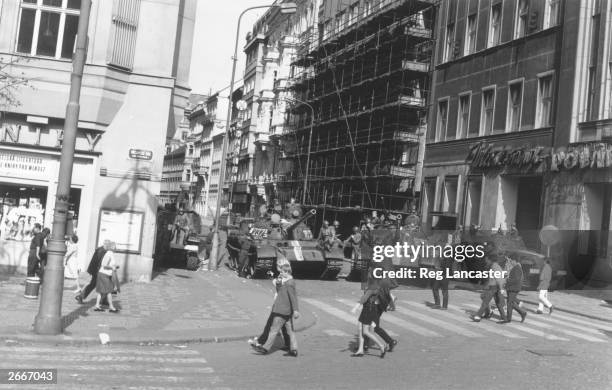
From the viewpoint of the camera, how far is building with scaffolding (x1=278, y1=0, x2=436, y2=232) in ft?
133

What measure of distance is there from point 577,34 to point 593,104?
100.0 inches

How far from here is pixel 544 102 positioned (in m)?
27.6

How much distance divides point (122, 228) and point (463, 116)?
61.9ft

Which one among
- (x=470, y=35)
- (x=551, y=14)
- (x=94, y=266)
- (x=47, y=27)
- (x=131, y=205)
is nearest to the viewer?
(x=94, y=266)

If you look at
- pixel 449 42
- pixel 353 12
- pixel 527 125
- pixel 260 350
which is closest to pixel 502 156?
pixel 527 125

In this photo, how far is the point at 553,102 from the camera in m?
26.8

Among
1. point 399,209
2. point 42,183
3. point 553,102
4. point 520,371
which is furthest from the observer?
point 399,209

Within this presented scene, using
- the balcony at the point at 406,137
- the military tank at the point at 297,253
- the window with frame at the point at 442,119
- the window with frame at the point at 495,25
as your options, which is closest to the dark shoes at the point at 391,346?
the military tank at the point at 297,253

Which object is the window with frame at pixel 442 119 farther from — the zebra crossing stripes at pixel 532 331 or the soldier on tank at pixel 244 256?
the zebra crossing stripes at pixel 532 331

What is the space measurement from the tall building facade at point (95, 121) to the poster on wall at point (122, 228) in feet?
0.09

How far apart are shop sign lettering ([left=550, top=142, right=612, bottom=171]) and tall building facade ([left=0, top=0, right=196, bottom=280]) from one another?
13.4 meters

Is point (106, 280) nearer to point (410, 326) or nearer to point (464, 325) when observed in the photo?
point (410, 326)

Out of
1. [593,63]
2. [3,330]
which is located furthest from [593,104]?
[3,330]

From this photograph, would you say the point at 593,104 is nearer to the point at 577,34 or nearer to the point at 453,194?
the point at 577,34
